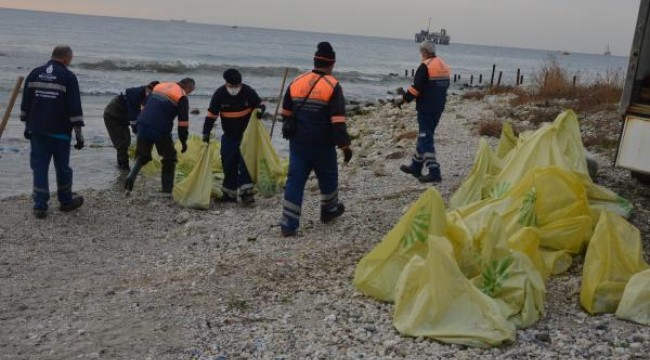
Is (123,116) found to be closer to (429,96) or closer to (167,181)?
(167,181)

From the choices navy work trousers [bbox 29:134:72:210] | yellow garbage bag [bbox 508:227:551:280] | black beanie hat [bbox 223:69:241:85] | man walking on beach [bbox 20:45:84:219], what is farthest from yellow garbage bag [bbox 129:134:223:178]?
yellow garbage bag [bbox 508:227:551:280]

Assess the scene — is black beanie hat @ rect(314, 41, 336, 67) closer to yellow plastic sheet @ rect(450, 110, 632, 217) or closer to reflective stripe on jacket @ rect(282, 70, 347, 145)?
reflective stripe on jacket @ rect(282, 70, 347, 145)

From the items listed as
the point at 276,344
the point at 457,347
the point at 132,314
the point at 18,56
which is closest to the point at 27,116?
the point at 132,314

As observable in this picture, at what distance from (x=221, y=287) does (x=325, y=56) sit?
229cm

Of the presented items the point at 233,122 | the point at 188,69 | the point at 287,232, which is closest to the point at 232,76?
the point at 233,122

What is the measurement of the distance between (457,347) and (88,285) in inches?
119

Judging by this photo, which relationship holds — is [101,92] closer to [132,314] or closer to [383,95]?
[383,95]

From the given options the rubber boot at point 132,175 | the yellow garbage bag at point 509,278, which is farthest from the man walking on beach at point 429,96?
the yellow garbage bag at point 509,278

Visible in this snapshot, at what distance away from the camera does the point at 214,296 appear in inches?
189

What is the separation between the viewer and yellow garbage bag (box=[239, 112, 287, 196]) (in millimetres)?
7871

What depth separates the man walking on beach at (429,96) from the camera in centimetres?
795

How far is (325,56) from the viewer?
20.0 feet

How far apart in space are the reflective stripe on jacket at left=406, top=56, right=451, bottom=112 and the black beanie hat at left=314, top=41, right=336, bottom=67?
6.55 ft

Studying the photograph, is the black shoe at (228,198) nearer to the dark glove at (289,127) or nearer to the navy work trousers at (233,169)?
the navy work trousers at (233,169)
